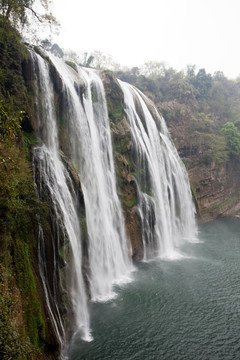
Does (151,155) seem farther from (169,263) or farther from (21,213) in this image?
(21,213)

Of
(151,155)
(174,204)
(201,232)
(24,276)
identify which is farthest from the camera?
(201,232)

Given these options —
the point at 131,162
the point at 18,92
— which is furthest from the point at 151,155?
the point at 18,92

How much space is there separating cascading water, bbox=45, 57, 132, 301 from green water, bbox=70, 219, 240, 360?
3.96ft

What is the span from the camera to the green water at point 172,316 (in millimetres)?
9273

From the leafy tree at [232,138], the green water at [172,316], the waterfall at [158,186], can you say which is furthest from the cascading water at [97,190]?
the leafy tree at [232,138]

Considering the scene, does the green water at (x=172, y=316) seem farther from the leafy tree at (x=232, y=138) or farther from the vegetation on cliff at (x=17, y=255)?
the leafy tree at (x=232, y=138)

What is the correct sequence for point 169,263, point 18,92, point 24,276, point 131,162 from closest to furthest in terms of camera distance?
point 24,276 < point 18,92 < point 169,263 < point 131,162

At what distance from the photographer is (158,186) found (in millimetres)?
21094

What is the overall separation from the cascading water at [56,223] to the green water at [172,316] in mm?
957

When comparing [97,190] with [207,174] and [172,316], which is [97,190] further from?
[207,174]

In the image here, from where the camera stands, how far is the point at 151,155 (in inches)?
845

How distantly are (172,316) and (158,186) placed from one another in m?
11.3

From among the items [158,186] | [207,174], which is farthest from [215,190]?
[158,186]

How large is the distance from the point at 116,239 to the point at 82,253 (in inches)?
128
